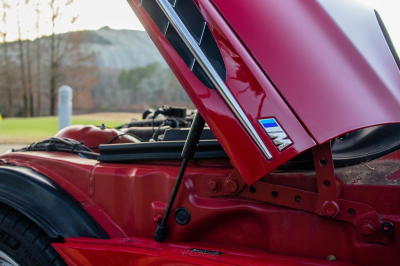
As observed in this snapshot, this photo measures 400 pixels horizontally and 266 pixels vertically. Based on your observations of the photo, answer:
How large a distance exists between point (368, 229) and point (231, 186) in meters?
0.59

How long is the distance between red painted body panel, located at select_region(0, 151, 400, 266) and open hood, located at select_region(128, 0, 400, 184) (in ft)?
1.07

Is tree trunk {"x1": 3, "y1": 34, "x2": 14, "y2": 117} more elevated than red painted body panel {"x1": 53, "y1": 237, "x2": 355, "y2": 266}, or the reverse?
tree trunk {"x1": 3, "y1": 34, "x2": 14, "y2": 117}

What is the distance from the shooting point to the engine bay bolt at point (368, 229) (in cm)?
138

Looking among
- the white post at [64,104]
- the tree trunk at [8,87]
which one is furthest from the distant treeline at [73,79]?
the white post at [64,104]

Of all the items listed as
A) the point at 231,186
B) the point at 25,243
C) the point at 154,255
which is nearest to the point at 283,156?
the point at 231,186

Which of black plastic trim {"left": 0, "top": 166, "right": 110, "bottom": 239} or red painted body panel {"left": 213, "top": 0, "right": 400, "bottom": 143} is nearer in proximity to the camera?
red painted body panel {"left": 213, "top": 0, "right": 400, "bottom": 143}

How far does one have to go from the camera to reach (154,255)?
162 centimetres

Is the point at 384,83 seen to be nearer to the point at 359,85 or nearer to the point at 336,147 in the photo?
the point at 359,85

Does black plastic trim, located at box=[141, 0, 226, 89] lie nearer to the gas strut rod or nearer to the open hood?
the open hood

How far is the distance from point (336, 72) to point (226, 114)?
0.45m

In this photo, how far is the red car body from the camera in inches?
51.7

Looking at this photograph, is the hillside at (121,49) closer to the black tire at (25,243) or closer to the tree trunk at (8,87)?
the tree trunk at (8,87)

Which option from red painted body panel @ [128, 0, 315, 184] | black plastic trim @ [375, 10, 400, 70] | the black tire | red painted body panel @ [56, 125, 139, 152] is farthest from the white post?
black plastic trim @ [375, 10, 400, 70]

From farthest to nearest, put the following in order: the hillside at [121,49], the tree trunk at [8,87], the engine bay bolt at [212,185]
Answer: the hillside at [121,49] < the tree trunk at [8,87] < the engine bay bolt at [212,185]
